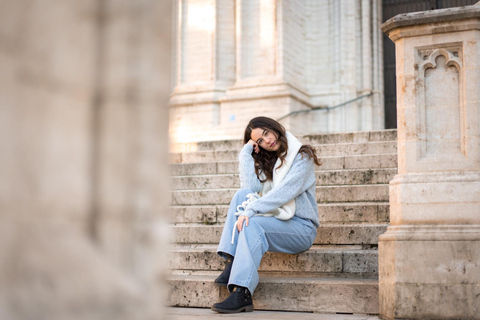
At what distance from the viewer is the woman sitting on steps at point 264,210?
394 cm

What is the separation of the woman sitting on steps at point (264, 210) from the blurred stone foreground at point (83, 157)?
318cm

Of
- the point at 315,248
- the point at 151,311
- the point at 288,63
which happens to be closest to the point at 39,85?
the point at 151,311

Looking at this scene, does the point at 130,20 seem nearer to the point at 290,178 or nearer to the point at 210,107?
the point at 290,178

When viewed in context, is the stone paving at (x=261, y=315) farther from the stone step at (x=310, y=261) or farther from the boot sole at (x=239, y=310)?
the stone step at (x=310, y=261)

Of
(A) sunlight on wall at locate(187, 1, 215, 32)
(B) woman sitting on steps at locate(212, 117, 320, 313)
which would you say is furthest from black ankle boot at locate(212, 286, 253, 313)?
(A) sunlight on wall at locate(187, 1, 215, 32)

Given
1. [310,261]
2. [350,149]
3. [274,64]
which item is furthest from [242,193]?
[274,64]

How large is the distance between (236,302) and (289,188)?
2.90 ft

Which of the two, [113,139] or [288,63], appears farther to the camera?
[288,63]

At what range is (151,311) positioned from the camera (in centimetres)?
77

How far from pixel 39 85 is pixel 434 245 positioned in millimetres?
3278

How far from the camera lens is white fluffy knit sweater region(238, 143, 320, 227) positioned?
421 centimetres

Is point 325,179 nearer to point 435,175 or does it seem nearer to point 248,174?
point 248,174

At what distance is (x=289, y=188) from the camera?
4.27 metres

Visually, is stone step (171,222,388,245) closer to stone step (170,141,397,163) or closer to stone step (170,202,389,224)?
stone step (170,202,389,224)
